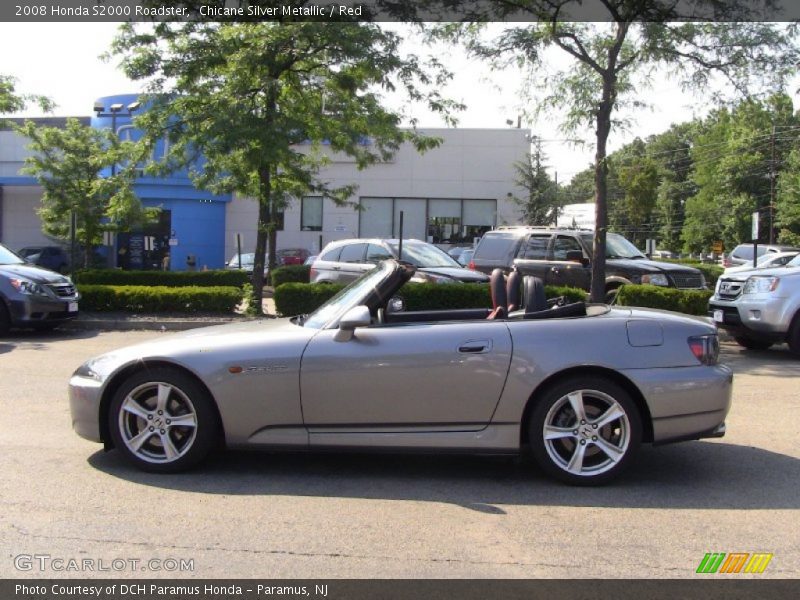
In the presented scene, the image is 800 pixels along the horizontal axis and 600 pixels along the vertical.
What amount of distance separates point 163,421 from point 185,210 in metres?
32.2

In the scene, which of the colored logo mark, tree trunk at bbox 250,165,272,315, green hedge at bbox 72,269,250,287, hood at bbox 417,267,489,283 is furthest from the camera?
green hedge at bbox 72,269,250,287

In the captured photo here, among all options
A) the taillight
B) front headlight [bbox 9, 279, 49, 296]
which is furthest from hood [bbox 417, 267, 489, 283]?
the taillight

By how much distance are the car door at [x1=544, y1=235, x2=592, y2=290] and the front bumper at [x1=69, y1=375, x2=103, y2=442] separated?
37.2ft

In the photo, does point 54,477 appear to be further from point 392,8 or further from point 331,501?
point 392,8

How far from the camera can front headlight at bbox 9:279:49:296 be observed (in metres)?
12.5

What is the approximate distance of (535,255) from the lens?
15461mm

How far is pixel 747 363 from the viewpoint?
10641mm

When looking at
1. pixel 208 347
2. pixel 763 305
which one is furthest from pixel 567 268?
pixel 208 347

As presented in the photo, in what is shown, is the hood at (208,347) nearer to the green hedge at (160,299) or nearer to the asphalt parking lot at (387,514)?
the asphalt parking lot at (387,514)

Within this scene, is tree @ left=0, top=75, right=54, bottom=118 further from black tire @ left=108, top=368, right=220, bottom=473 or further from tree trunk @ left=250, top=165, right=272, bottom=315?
black tire @ left=108, top=368, right=220, bottom=473

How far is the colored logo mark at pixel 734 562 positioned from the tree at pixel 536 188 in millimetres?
31511

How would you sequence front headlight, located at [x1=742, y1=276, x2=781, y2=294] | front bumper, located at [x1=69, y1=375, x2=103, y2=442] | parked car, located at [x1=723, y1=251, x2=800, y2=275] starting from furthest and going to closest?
parked car, located at [x1=723, y1=251, x2=800, y2=275], front headlight, located at [x1=742, y1=276, x2=781, y2=294], front bumper, located at [x1=69, y1=375, x2=103, y2=442]

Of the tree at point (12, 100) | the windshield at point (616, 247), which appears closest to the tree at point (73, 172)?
the tree at point (12, 100)

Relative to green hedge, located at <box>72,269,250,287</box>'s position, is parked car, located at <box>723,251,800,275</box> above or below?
above
